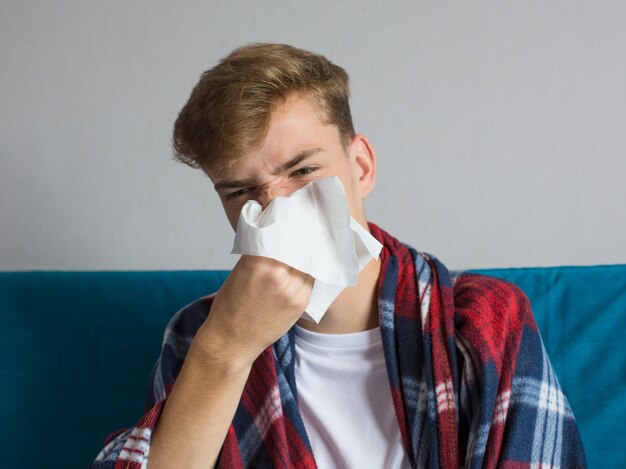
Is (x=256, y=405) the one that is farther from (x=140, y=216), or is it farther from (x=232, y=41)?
(x=232, y=41)

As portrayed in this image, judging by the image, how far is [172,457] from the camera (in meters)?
1.07

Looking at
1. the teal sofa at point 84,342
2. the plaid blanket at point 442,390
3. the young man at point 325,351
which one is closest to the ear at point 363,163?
the young man at point 325,351

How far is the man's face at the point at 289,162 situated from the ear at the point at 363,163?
6 centimetres

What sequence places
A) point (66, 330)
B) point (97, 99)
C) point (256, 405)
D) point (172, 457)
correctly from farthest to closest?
point (97, 99) < point (66, 330) < point (256, 405) < point (172, 457)

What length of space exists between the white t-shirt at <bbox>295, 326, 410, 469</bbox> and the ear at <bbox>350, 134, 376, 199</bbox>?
240mm

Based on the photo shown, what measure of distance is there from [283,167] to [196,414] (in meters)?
0.38

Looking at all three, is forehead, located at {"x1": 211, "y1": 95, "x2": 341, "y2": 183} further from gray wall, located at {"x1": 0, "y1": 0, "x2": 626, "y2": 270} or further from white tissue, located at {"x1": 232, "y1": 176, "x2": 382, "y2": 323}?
gray wall, located at {"x1": 0, "y1": 0, "x2": 626, "y2": 270}

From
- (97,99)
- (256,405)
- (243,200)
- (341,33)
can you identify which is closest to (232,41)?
(341,33)

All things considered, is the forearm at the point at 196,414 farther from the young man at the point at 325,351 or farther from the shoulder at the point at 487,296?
the shoulder at the point at 487,296

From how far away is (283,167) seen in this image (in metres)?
1.05

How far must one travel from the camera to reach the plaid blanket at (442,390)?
3.34 ft

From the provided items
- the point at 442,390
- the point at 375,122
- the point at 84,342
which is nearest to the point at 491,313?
the point at 442,390

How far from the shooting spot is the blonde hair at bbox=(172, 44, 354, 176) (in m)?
1.05

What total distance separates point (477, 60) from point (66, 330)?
1027 millimetres
